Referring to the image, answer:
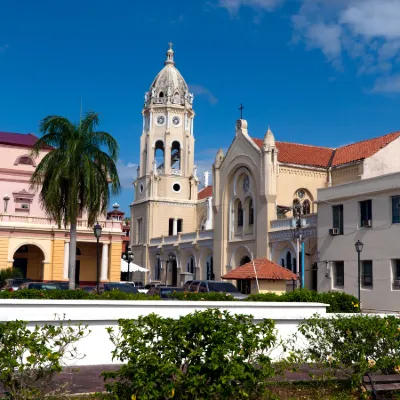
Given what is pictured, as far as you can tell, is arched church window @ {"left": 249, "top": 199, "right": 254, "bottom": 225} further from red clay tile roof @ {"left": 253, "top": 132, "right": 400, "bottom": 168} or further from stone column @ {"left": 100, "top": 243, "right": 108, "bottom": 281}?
stone column @ {"left": 100, "top": 243, "right": 108, "bottom": 281}

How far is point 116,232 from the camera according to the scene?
137 ft

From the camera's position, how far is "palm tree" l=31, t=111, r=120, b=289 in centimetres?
2372

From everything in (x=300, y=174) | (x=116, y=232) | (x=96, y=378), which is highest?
(x=300, y=174)

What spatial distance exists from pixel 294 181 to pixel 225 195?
23.1 feet

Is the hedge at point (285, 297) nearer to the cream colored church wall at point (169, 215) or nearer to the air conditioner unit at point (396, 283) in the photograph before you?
the air conditioner unit at point (396, 283)

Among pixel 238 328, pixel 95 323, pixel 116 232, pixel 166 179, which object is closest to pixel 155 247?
pixel 166 179

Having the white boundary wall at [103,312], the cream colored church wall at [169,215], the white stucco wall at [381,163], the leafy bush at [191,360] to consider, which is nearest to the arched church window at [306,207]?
the white stucco wall at [381,163]

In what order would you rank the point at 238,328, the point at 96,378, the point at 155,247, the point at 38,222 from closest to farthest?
the point at 238,328, the point at 96,378, the point at 38,222, the point at 155,247

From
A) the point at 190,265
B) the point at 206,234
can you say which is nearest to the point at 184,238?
the point at 190,265

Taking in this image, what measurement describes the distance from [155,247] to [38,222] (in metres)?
23.4

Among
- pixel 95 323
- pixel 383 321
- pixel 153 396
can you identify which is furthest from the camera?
pixel 95 323

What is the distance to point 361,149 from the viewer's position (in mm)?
44594

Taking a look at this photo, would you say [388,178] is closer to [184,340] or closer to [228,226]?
[228,226]

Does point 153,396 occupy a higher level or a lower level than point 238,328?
lower
